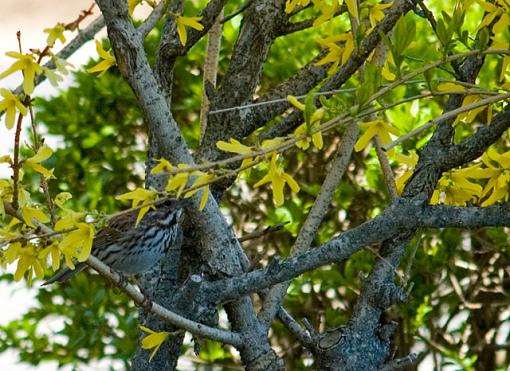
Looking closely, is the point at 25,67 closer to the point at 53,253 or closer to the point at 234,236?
the point at 53,253

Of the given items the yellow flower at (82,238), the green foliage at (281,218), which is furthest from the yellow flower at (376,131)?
the green foliage at (281,218)

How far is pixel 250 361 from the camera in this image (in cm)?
303

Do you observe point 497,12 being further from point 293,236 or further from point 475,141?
point 293,236

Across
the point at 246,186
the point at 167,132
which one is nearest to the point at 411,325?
the point at 246,186

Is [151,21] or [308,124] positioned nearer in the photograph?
[308,124]

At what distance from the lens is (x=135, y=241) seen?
391 cm

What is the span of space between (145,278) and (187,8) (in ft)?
6.05

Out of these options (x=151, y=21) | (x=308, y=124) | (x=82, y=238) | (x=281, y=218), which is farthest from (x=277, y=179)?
(x=281, y=218)

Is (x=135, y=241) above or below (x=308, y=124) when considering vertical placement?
below

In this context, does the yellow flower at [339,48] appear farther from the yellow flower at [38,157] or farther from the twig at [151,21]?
the yellow flower at [38,157]

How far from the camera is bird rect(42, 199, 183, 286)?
12.0ft

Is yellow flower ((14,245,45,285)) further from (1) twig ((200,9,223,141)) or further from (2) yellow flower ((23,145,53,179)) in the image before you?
(1) twig ((200,9,223,141))

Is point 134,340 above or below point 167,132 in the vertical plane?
below

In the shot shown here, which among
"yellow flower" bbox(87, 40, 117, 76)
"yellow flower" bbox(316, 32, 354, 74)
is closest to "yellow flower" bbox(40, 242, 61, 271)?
"yellow flower" bbox(87, 40, 117, 76)
